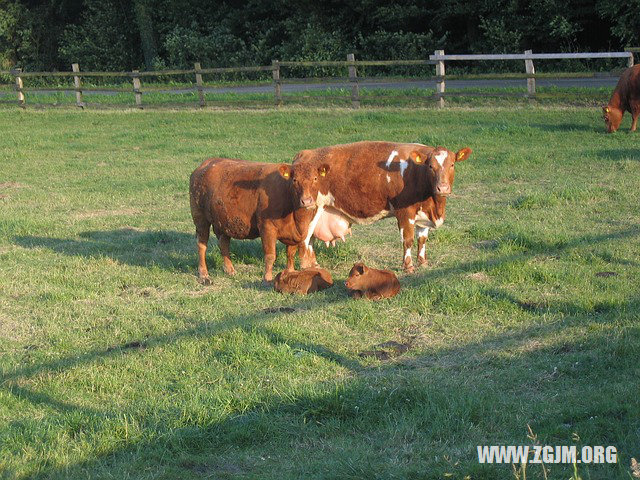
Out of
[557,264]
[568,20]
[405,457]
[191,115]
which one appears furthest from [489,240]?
[568,20]

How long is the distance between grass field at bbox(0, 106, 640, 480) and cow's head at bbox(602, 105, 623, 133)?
5018 millimetres

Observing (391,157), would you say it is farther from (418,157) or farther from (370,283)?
(370,283)

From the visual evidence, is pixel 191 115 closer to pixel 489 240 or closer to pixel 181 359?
pixel 489 240

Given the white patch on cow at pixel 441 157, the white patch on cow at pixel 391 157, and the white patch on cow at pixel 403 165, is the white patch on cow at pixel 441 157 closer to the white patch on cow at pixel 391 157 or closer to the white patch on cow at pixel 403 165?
the white patch on cow at pixel 403 165

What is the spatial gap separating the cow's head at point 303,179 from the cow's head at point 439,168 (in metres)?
1.07

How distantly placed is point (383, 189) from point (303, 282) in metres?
1.53

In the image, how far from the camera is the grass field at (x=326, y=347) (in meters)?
5.20

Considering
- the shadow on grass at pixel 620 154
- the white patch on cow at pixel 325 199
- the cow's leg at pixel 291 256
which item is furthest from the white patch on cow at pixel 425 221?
the shadow on grass at pixel 620 154

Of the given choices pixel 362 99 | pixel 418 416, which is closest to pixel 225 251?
pixel 418 416

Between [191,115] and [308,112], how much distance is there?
3570mm

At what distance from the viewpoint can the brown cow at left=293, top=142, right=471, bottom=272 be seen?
9242 millimetres

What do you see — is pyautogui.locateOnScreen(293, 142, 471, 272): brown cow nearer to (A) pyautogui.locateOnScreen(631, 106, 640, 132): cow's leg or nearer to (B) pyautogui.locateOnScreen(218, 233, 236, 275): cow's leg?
(B) pyautogui.locateOnScreen(218, 233, 236, 275): cow's leg

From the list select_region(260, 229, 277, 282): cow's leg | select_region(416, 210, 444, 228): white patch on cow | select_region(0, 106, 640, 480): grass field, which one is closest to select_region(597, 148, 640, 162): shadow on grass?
select_region(0, 106, 640, 480): grass field

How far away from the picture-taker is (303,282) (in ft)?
27.7
